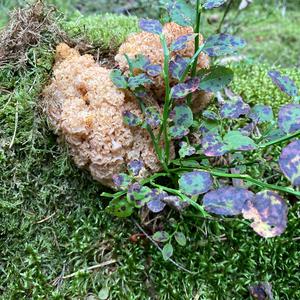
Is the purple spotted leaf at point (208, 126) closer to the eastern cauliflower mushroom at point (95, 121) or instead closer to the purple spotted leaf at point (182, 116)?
the purple spotted leaf at point (182, 116)

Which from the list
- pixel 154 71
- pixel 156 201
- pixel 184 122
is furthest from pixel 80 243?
pixel 154 71

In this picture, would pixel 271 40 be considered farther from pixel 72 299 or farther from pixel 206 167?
pixel 72 299

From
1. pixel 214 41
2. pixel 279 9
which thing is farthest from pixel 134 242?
pixel 279 9

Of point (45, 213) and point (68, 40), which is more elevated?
point (68, 40)

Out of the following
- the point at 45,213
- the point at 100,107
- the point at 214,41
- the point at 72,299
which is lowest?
the point at 72,299

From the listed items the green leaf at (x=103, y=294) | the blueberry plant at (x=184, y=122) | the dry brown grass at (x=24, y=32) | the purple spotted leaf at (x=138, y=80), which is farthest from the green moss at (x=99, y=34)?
the green leaf at (x=103, y=294)
